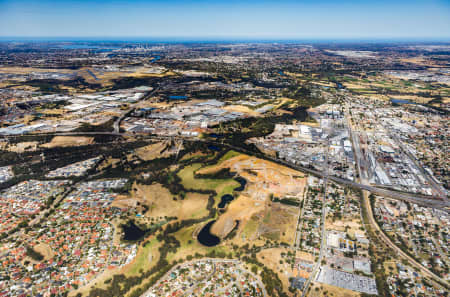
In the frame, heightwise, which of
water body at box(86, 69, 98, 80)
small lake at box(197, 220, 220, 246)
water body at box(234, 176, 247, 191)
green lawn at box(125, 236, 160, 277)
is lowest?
green lawn at box(125, 236, 160, 277)

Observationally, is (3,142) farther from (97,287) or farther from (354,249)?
(354,249)

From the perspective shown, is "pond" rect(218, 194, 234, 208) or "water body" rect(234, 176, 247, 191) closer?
"pond" rect(218, 194, 234, 208)

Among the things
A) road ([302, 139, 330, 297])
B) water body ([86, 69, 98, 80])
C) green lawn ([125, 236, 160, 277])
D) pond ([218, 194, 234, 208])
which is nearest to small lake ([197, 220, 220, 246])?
pond ([218, 194, 234, 208])

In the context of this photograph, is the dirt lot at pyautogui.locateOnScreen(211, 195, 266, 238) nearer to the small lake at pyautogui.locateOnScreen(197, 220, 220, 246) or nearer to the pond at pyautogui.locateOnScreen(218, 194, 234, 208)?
the small lake at pyautogui.locateOnScreen(197, 220, 220, 246)

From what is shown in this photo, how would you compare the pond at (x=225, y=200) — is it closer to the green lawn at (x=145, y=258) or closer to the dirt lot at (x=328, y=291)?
the green lawn at (x=145, y=258)

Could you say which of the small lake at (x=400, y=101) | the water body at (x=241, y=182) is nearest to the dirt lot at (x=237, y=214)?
the water body at (x=241, y=182)
